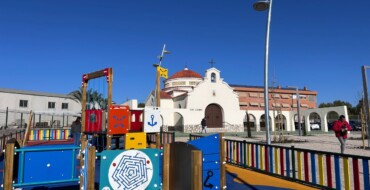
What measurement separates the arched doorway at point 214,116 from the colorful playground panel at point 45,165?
34.6 meters

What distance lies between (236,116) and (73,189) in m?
36.4

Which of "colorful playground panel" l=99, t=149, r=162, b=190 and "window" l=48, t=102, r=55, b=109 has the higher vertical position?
"window" l=48, t=102, r=55, b=109

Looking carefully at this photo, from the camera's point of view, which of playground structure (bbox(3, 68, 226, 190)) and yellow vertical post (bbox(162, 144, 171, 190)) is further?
yellow vertical post (bbox(162, 144, 171, 190))

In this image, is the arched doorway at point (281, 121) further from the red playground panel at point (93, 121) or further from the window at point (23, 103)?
the window at point (23, 103)

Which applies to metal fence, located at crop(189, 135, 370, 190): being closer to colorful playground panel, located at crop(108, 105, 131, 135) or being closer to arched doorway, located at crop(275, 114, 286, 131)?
colorful playground panel, located at crop(108, 105, 131, 135)

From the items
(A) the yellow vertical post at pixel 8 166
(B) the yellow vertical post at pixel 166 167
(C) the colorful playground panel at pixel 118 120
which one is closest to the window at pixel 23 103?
(C) the colorful playground panel at pixel 118 120

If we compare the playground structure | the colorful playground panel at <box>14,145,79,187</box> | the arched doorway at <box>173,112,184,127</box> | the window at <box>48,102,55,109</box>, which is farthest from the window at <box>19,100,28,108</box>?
the colorful playground panel at <box>14,145,79,187</box>

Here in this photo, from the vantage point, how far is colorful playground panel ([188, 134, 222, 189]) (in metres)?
5.85

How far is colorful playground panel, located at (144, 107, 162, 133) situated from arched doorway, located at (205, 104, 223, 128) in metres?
29.0

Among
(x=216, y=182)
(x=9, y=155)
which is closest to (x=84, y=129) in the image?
(x=9, y=155)

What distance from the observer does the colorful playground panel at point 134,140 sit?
1098cm

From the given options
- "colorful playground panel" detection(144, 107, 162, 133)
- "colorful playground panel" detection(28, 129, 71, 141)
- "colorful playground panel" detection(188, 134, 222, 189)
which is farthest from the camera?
"colorful playground panel" detection(28, 129, 71, 141)

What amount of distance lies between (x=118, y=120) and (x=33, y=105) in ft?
145

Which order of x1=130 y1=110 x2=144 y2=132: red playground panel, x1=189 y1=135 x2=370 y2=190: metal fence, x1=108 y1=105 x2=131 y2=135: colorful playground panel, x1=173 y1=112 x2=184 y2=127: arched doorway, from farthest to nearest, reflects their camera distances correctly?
1. x1=173 y1=112 x2=184 y2=127: arched doorway
2. x1=130 y1=110 x2=144 y2=132: red playground panel
3. x1=108 y1=105 x2=131 y2=135: colorful playground panel
4. x1=189 y1=135 x2=370 y2=190: metal fence
